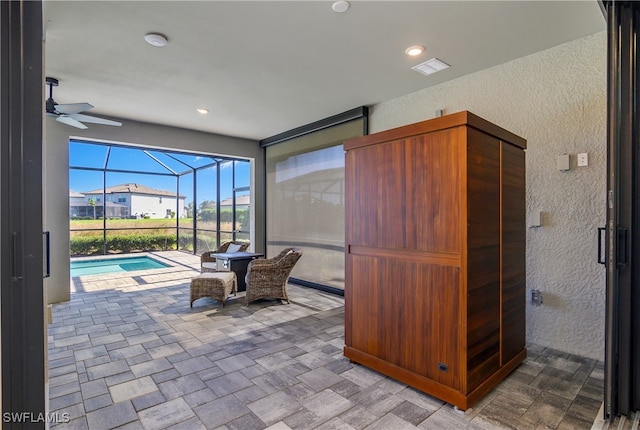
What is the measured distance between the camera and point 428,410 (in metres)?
2.15

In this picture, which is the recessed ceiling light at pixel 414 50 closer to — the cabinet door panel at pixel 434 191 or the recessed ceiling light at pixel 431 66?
the recessed ceiling light at pixel 431 66

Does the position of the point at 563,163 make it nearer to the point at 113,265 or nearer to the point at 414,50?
the point at 414,50

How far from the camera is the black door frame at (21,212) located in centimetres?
91

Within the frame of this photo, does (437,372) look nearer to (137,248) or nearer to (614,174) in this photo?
(614,174)

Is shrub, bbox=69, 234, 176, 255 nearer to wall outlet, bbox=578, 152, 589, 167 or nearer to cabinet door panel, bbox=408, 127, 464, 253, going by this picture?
cabinet door panel, bbox=408, 127, 464, 253

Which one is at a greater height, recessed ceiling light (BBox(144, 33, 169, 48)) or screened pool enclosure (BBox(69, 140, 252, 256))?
recessed ceiling light (BBox(144, 33, 169, 48))

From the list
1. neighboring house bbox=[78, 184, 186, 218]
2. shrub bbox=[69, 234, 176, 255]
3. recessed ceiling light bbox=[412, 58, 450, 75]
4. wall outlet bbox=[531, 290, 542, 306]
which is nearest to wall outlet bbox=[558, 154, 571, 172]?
wall outlet bbox=[531, 290, 542, 306]

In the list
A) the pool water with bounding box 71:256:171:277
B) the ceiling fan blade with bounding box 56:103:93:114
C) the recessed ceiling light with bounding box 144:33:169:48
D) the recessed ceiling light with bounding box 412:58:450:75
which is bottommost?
the pool water with bounding box 71:256:171:277

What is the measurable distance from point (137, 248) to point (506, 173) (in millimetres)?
10972

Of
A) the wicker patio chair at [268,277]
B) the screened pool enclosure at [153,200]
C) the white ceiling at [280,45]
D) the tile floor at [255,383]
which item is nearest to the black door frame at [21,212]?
the tile floor at [255,383]

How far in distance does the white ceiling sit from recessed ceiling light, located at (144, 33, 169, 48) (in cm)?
6

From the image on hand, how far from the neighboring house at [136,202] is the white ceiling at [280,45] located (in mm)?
5988

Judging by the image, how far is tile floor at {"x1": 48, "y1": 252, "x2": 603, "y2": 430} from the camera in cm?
205

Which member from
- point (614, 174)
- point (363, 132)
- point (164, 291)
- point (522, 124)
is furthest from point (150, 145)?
point (614, 174)
